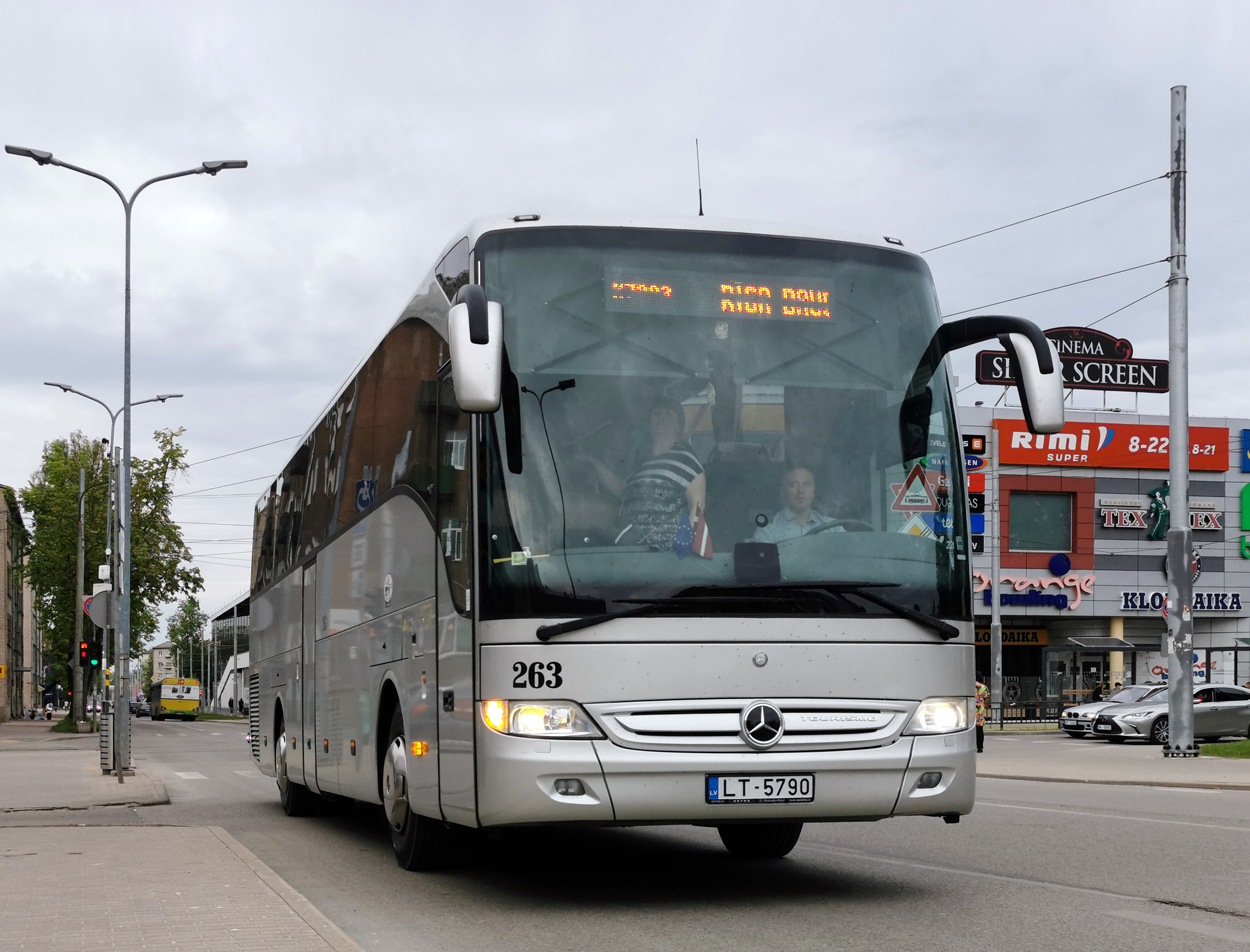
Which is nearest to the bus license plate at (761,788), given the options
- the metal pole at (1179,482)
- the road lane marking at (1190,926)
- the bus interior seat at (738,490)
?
the bus interior seat at (738,490)

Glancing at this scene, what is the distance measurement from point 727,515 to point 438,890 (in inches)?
119

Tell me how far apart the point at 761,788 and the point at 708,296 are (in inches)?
98.5

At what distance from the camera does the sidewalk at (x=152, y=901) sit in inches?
283

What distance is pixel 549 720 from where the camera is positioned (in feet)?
25.1

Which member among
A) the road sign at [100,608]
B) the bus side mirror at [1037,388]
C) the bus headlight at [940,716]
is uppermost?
the bus side mirror at [1037,388]

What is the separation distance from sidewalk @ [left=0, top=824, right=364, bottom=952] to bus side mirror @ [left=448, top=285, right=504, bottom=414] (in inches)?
96.2

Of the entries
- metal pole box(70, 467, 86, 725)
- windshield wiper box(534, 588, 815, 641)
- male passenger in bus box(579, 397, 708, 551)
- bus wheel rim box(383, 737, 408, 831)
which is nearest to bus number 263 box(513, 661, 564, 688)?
windshield wiper box(534, 588, 815, 641)

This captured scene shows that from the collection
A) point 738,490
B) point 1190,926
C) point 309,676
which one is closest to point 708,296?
point 738,490

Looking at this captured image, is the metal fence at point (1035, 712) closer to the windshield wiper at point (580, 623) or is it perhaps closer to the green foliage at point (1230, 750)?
the green foliage at point (1230, 750)

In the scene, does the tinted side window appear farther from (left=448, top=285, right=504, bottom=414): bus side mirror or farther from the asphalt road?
the asphalt road

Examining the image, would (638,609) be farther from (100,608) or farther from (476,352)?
(100,608)

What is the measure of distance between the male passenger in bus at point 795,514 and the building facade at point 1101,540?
51.5 m

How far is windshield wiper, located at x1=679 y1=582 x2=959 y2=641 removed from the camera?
25.8 ft

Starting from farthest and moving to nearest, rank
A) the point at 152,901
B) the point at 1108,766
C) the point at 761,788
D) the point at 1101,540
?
the point at 1101,540, the point at 1108,766, the point at 152,901, the point at 761,788
